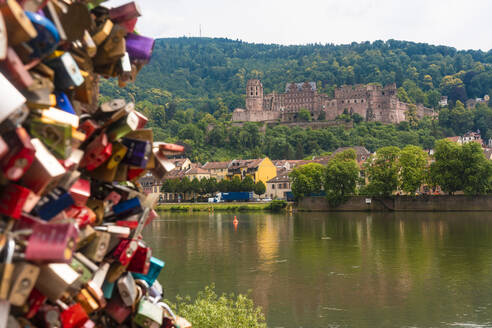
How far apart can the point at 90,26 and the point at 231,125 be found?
191 metres

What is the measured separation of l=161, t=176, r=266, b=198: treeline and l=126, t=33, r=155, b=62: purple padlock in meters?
113

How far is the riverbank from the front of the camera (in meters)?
83.1

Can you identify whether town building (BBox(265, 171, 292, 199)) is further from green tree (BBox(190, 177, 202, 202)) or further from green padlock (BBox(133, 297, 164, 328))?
green padlock (BBox(133, 297, 164, 328))

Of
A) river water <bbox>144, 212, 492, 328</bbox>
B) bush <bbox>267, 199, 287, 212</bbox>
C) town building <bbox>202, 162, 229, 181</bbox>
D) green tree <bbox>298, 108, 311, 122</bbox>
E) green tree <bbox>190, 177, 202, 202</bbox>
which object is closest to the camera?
river water <bbox>144, 212, 492, 328</bbox>

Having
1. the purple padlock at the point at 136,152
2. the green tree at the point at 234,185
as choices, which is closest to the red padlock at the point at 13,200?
the purple padlock at the point at 136,152

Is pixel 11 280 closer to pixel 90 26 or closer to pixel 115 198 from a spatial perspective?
pixel 115 198

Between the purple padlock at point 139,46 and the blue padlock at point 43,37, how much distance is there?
1.25 meters

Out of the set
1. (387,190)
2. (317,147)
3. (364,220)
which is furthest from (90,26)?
(317,147)

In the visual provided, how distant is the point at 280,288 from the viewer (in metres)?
28.0

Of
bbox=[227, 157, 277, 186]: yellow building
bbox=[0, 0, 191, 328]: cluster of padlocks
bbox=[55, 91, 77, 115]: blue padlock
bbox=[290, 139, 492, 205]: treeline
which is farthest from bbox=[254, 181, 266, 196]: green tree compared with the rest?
bbox=[55, 91, 77, 115]: blue padlock

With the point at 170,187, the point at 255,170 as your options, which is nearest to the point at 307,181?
the point at 255,170

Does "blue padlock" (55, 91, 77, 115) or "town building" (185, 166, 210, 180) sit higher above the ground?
"town building" (185, 166, 210, 180)

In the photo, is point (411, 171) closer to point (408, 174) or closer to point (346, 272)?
point (408, 174)

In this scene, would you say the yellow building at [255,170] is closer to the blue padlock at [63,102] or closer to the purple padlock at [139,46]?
the purple padlock at [139,46]
